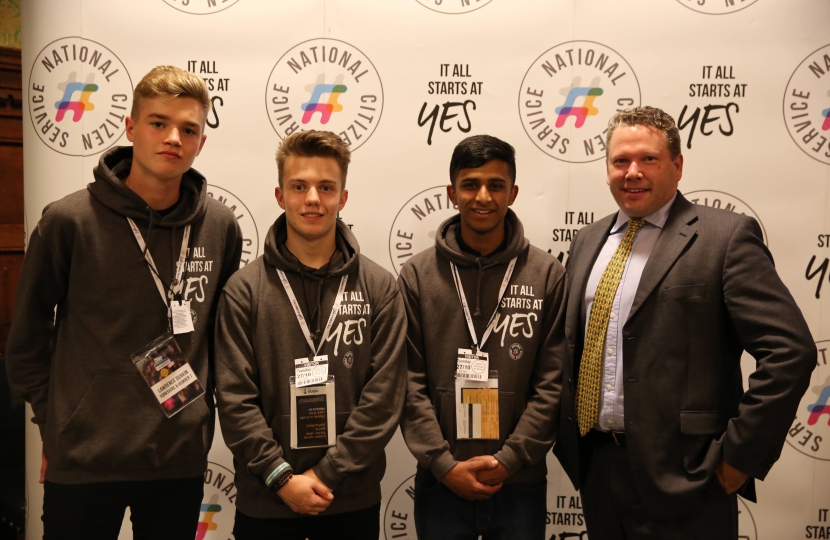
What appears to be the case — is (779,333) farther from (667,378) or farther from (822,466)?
(822,466)

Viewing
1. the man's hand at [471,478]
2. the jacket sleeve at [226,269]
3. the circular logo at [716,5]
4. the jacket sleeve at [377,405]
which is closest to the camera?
the jacket sleeve at [377,405]

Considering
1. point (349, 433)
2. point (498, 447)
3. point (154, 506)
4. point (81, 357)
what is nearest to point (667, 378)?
point (498, 447)

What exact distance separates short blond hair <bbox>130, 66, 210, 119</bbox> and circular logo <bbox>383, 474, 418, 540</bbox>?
77.9 inches

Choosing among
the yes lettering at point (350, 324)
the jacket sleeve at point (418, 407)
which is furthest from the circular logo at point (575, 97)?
the yes lettering at point (350, 324)

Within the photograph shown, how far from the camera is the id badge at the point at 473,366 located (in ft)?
6.83

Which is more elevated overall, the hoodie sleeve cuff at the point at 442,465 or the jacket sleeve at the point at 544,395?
the jacket sleeve at the point at 544,395

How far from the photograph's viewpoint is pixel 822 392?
2861 mm

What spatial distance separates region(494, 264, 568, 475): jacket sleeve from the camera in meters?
2.04

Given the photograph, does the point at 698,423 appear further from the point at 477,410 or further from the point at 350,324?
the point at 350,324

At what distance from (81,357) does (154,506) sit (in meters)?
0.53

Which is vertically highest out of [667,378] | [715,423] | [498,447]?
[667,378]

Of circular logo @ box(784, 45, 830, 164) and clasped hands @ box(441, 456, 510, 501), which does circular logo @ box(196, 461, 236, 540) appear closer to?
clasped hands @ box(441, 456, 510, 501)

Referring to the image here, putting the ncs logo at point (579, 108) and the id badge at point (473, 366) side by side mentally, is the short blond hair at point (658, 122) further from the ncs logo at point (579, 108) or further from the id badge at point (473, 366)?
the id badge at point (473, 366)

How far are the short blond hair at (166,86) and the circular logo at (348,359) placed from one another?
97 centimetres
